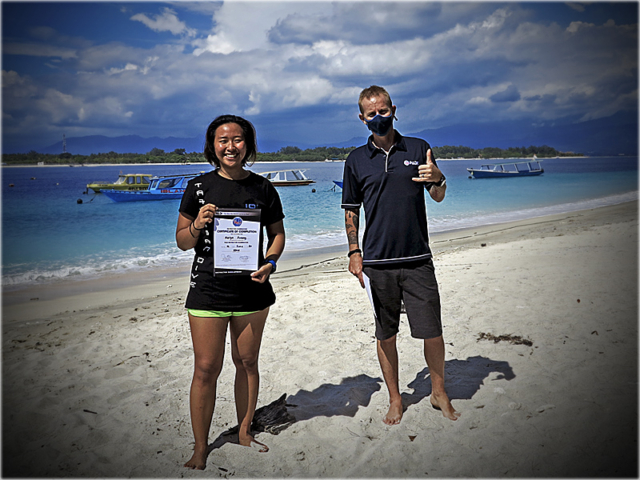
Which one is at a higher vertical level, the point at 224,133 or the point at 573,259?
the point at 224,133

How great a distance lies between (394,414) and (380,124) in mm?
2157

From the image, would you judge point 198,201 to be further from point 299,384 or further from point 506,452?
point 506,452

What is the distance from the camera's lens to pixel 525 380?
3.76 meters

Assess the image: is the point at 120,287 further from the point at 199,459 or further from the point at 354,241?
the point at 354,241

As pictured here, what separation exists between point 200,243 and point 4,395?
2.86 meters

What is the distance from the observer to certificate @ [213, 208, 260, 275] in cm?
262

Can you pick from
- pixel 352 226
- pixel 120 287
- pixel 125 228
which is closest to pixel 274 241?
pixel 352 226

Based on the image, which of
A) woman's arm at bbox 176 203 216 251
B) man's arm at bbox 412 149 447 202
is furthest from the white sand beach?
man's arm at bbox 412 149 447 202

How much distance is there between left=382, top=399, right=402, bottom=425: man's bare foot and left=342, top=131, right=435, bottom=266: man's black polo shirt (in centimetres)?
112

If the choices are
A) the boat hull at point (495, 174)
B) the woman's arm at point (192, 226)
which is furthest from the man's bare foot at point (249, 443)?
the boat hull at point (495, 174)

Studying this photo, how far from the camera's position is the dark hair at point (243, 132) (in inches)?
109

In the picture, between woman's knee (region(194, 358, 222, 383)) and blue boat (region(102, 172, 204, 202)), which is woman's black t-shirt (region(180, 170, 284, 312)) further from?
blue boat (region(102, 172, 204, 202))

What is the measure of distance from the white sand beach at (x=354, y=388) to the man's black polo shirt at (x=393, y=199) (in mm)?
1321

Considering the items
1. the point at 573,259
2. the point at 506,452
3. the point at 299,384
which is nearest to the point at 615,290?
the point at 573,259
